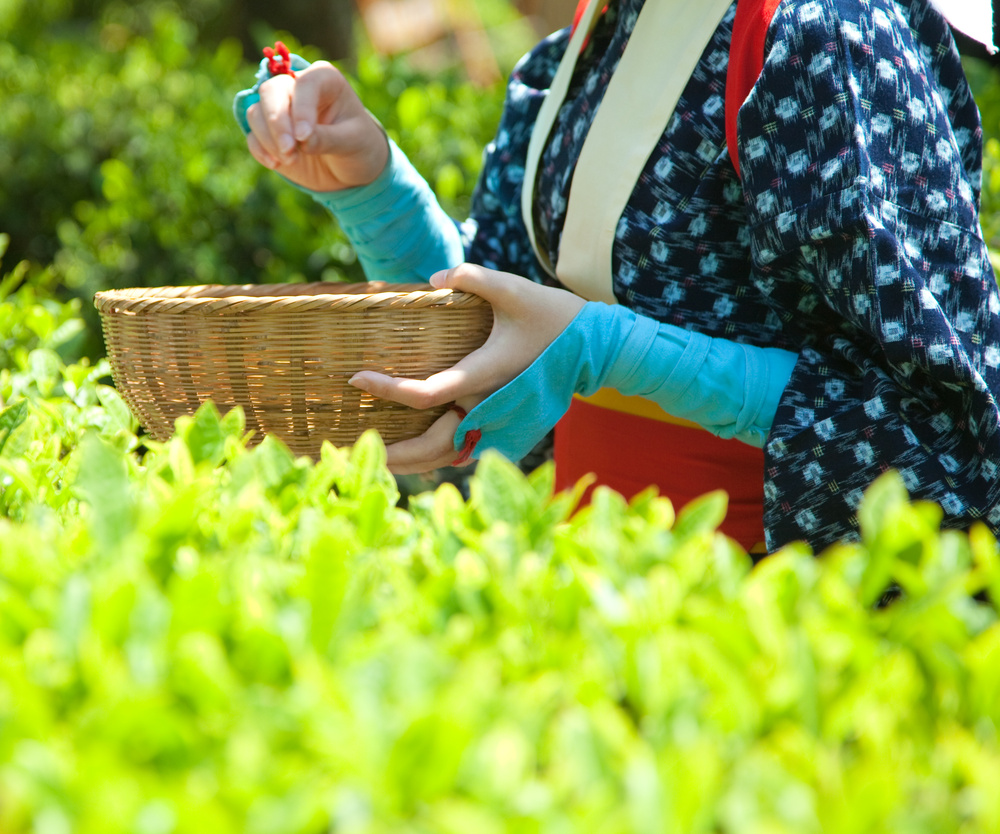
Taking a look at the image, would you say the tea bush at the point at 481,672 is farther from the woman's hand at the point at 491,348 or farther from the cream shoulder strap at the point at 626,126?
the cream shoulder strap at the point at 626,126

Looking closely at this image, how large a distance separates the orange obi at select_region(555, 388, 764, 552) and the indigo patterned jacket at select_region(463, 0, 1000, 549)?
0.61 ft

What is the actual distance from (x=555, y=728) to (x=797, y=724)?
18 centimetres

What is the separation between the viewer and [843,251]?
4.15 feet

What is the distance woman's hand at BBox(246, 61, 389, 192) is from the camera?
1.59 meters

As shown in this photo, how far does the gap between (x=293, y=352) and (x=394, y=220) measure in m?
0.60

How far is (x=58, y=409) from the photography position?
1458 mm

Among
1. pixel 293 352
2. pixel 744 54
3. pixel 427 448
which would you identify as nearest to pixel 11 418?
pixel 293 352

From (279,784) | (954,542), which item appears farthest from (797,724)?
A: (279,784)

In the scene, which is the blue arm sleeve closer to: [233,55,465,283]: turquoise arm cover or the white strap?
[233,55,465,283]: turquoise arm cover

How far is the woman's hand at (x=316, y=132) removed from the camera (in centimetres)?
159

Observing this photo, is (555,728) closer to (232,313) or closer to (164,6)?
(232,313)

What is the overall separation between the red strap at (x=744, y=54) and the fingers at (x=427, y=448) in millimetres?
547

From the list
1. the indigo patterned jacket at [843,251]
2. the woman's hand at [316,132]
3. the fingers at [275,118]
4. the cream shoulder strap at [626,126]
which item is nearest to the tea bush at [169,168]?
the woman's hand at [316,132]

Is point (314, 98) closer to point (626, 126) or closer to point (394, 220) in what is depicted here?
point (394, 220)
